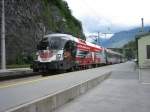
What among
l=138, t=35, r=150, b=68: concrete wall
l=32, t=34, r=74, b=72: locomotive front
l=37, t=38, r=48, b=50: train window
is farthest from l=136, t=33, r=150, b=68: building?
l=37, t=38, r=48, b=50: train window

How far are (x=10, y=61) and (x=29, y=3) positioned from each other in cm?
1011

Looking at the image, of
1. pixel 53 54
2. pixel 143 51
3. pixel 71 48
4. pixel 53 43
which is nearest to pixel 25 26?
pixel 143 51

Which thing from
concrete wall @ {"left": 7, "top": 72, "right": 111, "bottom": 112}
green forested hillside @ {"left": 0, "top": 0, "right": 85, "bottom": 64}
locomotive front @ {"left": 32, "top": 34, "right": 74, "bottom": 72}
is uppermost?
green forested hillside @ {"left": 0, "top": 0, "right": 85, "bottom": 64}

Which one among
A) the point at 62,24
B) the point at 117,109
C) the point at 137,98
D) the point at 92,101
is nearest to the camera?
the point at 117,109

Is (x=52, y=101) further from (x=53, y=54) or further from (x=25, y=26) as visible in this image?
(x=25, y=26)

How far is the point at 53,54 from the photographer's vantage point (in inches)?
1150

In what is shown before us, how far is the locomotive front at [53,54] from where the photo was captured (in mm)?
28719

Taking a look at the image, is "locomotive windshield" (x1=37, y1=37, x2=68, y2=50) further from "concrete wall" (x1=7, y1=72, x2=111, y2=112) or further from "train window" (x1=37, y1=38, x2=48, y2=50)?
"concrete wall" (x1=7, y1=72, x2=111, y2=112)

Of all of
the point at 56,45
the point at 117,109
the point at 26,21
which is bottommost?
the point at 117,109

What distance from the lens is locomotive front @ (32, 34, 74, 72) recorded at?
28719mm

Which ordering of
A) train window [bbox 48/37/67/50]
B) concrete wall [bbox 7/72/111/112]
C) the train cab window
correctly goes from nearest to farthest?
concrete wall [bbox 7/72/111/112] → train window [bbox 48/37/67/50] → the train cab window

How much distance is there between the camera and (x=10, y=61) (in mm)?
48250

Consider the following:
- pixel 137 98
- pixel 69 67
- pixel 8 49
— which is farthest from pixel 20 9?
pixel 137 98

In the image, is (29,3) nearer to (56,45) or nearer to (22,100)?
(56,45)
